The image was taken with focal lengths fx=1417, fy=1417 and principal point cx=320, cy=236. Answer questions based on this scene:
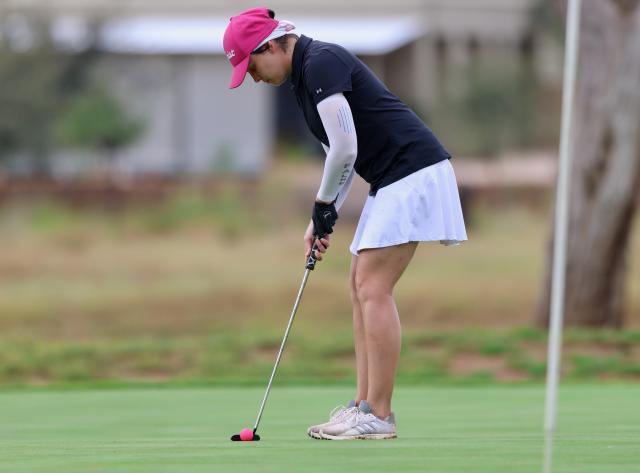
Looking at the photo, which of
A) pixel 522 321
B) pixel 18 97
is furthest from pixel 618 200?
pixel 18 97

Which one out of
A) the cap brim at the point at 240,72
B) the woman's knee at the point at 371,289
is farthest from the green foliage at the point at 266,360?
the cap brim at the point at 240,72

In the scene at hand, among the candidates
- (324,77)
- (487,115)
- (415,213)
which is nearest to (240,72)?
(324,77)

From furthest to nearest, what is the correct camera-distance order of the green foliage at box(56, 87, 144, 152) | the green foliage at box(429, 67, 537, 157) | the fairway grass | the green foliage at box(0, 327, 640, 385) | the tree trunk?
the green foliage at box(429, 67, 537, 157) < the green foliage at box(56, 87, 144, 152) < the tree trunk < the green foliage at box(0, 327, 640, 385) < the fairway grass

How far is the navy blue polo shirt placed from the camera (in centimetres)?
561

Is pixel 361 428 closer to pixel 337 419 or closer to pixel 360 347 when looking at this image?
pixel 337 419

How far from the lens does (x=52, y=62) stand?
28.7 metres

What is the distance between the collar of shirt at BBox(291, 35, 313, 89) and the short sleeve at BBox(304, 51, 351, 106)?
10cm

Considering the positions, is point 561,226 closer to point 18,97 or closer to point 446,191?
point 446,191

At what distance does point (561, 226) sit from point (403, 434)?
1972 mm

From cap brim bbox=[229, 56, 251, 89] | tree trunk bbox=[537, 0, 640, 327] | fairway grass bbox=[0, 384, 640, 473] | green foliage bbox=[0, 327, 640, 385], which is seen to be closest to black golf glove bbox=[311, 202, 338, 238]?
cap brim bbox=[229, 56, 251, 89]

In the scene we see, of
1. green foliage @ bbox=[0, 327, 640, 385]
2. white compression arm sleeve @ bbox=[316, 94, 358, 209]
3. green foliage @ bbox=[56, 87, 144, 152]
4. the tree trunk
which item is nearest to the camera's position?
white compression arm sleeve @ bbox=[316, 94, 358, 209]

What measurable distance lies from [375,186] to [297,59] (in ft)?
1.97

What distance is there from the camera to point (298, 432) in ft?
19.8

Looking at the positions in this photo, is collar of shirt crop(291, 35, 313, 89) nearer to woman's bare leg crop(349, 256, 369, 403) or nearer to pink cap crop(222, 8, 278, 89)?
pink cap crop(222, 8, 278, 89)
